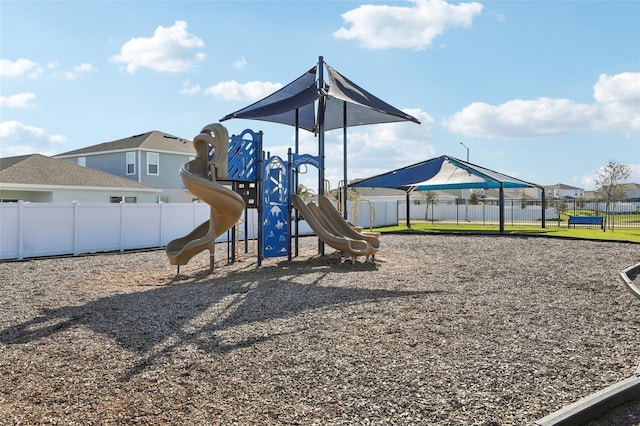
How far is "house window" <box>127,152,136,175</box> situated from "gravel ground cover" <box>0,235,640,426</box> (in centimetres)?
1873

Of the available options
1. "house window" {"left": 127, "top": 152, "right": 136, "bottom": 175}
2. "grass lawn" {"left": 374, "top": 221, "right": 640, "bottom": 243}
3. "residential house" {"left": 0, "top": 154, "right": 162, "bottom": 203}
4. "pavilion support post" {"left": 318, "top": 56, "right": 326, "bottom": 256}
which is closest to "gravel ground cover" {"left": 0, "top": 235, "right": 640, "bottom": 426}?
"pavilion support post" {"left": 318, "top": 56, "right": 326, "bottom": 256}

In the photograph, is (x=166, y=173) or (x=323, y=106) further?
(x=166, y=173)

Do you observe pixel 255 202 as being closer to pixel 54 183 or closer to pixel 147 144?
pixel 54 183

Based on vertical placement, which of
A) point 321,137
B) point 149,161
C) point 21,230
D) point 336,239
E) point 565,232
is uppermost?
point 149,161

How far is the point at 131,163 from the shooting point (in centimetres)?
2823

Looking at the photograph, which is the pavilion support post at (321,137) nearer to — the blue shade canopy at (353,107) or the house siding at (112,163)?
the blue shade canopy at (353,107)

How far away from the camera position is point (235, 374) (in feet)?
14.5

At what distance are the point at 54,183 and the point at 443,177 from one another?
18.2 meters

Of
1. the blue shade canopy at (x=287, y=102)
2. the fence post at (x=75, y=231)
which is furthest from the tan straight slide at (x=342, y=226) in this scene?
the fence post at (x=75, y=231)

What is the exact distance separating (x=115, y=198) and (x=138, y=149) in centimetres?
395

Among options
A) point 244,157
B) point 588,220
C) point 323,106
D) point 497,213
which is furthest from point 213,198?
point 497,213

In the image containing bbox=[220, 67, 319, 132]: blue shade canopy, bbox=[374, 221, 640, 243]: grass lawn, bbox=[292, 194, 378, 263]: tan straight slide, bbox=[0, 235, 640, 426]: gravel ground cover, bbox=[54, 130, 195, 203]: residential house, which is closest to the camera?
bbox=[0, 235, 640, 426]: gravel ground cover

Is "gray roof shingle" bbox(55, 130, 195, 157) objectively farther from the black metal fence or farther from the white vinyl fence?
the black metal fence

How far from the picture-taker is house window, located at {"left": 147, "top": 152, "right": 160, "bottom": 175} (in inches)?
1105
